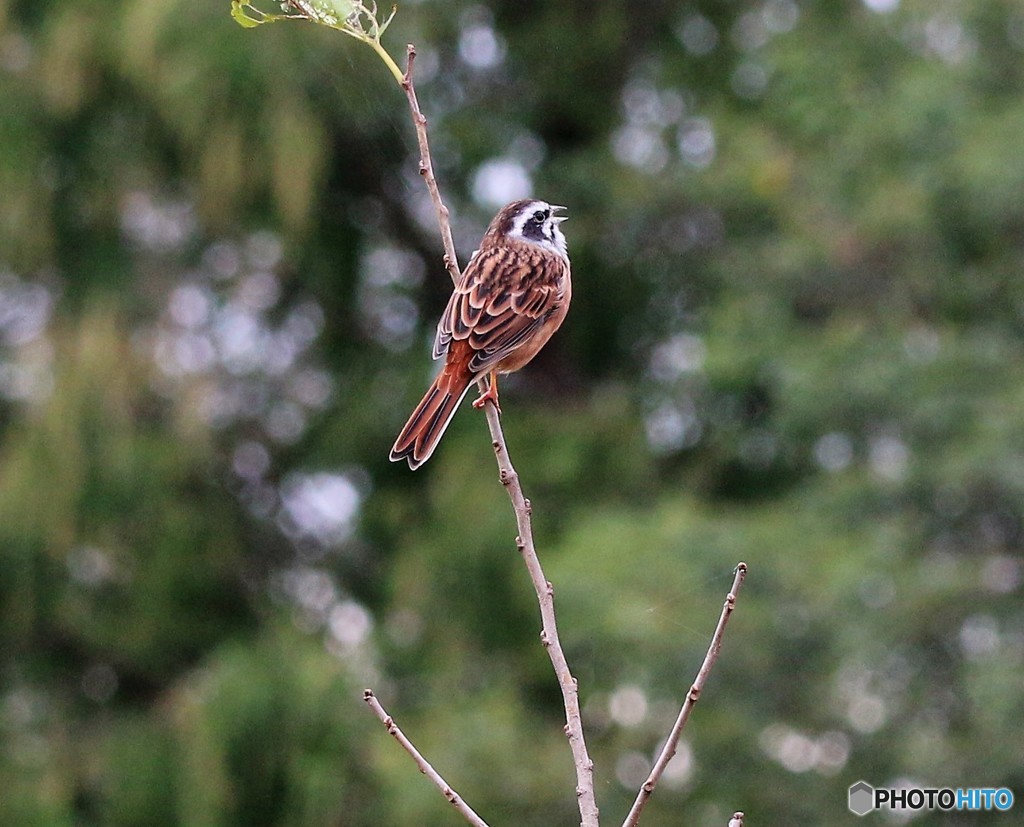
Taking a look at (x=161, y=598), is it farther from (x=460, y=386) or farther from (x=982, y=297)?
(x=460, y=386)

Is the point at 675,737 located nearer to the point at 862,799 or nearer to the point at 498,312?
the point at 498,312

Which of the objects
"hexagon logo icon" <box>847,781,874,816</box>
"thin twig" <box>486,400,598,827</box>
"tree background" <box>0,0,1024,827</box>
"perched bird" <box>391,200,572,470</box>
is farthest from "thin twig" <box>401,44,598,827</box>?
"tree background" <box>0,0,1024,827</box>

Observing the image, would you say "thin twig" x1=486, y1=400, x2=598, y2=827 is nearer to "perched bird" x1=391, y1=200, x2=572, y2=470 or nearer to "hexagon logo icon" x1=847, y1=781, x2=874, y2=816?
"perched bird" x1=391, y1=200, x2=572, y2=470

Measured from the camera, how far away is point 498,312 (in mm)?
4871

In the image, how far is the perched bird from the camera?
4.38 meters

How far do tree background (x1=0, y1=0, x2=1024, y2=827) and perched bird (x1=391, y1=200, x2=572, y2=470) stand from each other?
3.28m

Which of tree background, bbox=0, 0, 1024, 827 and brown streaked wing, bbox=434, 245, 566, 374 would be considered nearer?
brown streaked wing, bbox=434, 245, 566, 374

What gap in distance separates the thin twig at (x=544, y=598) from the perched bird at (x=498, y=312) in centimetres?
96

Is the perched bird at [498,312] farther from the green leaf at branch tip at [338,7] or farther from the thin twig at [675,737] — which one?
the thin twig at [675,737]

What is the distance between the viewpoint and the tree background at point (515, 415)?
8656 millimetres

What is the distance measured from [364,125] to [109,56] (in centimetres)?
174

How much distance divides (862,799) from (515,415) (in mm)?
5131

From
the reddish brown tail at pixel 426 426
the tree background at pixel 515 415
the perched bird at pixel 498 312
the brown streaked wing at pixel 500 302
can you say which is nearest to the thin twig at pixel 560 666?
the reddish brown tail at pixel 426 426

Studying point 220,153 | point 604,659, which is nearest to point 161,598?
point 220,153
